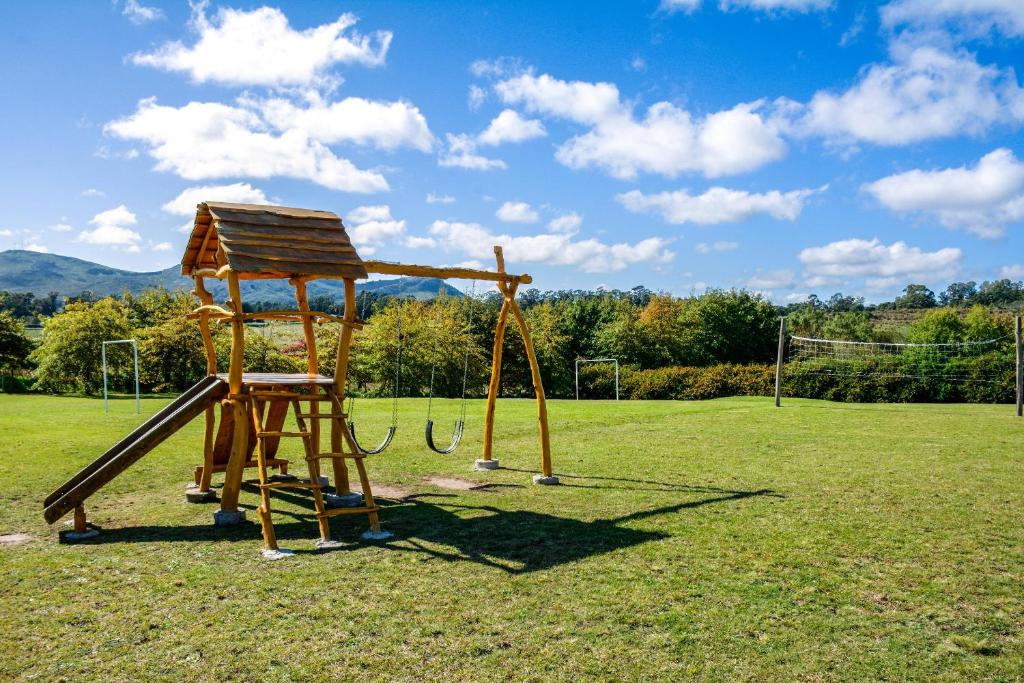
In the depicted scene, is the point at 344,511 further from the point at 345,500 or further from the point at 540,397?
the point at 540,397

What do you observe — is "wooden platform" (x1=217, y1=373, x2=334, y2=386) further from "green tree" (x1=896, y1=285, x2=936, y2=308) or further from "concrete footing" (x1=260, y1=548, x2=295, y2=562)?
"green tree" (x1=896, y1=285, x2=936, y2=308)

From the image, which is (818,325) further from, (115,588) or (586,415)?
(115,588)

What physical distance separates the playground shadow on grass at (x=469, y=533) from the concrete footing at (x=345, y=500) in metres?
0.29

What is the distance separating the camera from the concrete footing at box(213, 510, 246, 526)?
8328mm

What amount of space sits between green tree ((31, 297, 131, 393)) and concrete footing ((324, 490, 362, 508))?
106ft

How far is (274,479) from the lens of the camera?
→ 1069cm

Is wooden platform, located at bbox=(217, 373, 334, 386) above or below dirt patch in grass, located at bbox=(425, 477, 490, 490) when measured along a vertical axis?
above

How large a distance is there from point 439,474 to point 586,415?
10.5m

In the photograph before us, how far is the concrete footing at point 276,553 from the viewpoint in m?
7.01

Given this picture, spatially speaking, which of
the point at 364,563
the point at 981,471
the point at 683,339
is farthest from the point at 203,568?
→ the point at 683,339

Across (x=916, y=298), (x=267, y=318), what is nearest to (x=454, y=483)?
(x=267, y=318)

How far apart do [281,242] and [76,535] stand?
12.8ft

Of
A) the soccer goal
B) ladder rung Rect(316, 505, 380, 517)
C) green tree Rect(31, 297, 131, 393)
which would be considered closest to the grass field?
ladder rung Rect(316, 505, 380, 517)

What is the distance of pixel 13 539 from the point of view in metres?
7.68
